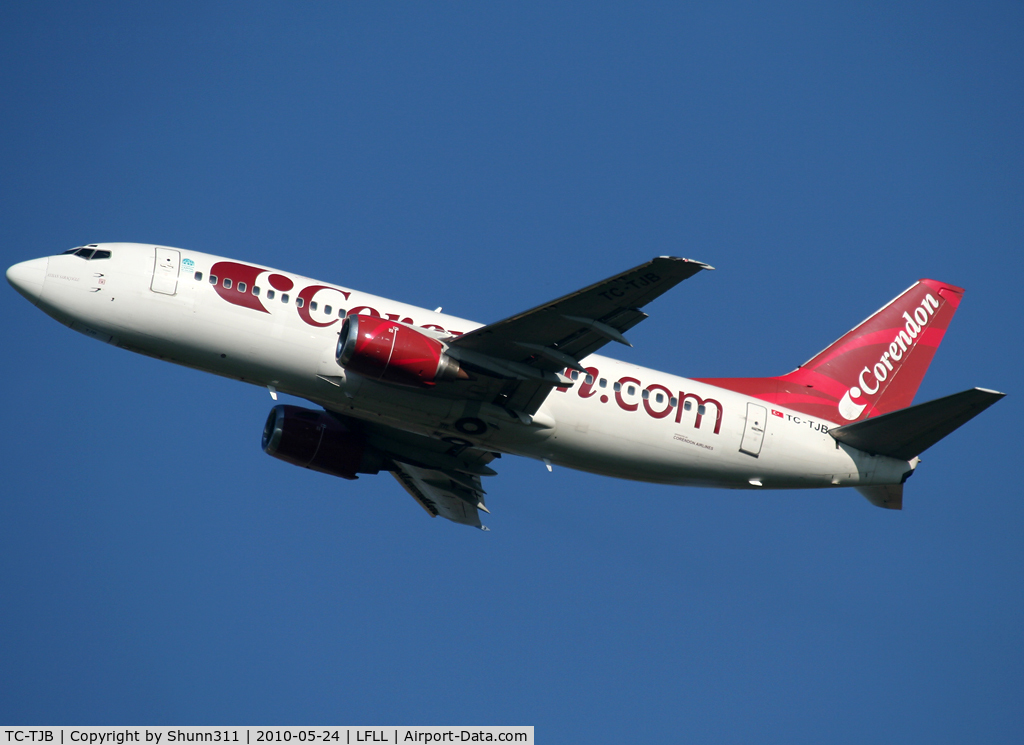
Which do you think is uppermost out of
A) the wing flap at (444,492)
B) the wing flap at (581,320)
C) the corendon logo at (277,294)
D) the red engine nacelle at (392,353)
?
the corendon logo at (277,294)

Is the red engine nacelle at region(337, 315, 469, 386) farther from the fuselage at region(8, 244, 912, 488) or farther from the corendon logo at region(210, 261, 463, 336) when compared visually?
the corendon logo at region(210, 261, 463, 336)

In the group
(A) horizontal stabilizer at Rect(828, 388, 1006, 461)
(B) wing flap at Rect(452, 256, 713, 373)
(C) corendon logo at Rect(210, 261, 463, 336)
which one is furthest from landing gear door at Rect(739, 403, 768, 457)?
(C) corendon logo at Rect(210, 261, 463, 336)

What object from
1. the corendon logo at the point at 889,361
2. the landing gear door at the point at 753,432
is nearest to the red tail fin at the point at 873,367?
the corendon logo at the point at 889,361

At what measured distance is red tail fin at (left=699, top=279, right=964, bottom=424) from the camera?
3600 centimetres

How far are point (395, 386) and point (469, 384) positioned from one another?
2270mm

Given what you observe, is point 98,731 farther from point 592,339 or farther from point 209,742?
point 592,339

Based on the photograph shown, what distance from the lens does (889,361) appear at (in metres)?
38.4

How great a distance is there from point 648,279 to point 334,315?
982cm

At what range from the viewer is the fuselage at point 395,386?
29.4 metres

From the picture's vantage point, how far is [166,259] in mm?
30062

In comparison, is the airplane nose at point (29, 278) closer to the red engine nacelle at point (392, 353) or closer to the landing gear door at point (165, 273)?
the landing gear door at point (165, 273)

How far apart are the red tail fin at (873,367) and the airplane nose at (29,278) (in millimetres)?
21666

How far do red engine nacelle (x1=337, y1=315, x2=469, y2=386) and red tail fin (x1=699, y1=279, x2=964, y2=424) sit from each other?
10615 mm

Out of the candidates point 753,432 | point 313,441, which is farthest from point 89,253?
point 753,432
